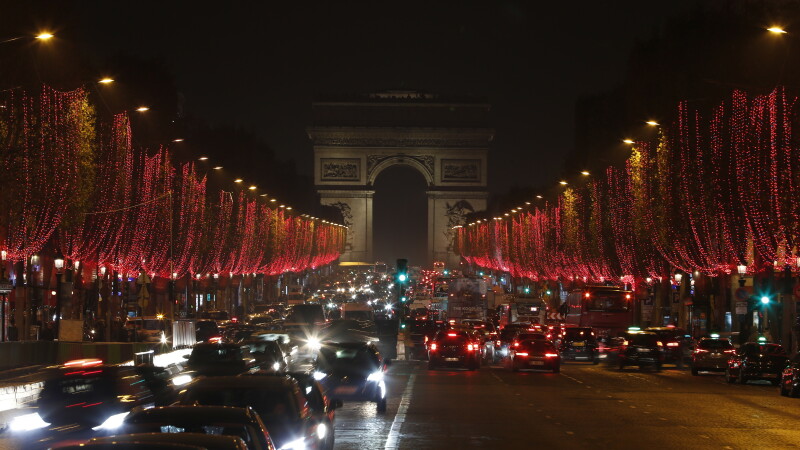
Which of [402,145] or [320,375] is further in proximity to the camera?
[402,145]

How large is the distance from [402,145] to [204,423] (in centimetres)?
15882

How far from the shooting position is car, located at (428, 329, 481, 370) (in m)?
44.9

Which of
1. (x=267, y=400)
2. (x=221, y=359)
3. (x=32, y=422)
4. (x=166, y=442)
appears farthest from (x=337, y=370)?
(x=166, y=442)

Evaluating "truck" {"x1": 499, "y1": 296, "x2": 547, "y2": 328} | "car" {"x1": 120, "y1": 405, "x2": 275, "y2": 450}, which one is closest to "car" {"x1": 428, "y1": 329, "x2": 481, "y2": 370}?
"truck" {"x1": 499, "y1": 296, "x2": 547, "y2": 328}

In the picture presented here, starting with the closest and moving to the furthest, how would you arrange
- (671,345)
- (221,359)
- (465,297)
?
(221,359)
(671,345)
(465,297)

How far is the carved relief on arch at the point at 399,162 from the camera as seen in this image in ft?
552

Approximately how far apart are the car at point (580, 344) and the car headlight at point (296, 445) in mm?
40956

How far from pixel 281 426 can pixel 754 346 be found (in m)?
28.2

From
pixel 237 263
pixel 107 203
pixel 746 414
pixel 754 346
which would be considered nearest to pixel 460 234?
pixel 237 263

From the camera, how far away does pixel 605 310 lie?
6309 centimetres

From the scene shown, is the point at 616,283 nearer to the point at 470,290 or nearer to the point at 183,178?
the point at 470,290

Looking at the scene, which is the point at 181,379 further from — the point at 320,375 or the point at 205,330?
the point at 205,330

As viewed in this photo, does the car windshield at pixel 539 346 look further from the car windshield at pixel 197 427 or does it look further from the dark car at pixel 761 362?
the car windshield at pixel 197 427

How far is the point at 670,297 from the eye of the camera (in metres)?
70.0
